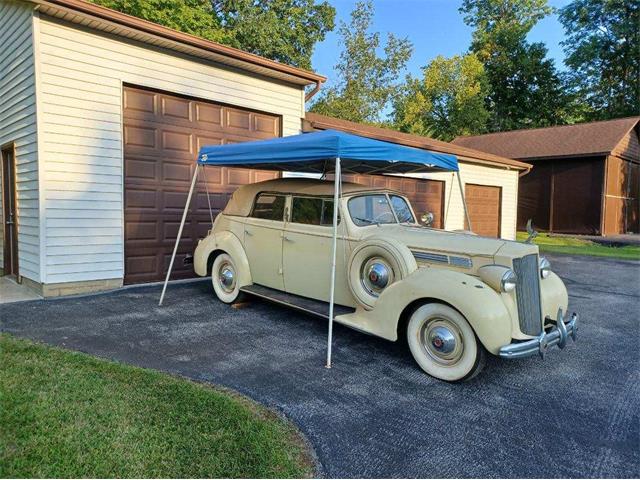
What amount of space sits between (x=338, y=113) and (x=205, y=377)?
828 inches

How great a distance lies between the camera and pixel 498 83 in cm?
3628

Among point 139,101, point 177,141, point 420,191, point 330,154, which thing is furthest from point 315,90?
point 330,154

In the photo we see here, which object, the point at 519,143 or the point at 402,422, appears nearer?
the point at 402,422

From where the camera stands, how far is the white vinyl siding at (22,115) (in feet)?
20.9

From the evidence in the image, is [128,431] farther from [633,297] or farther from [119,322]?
[633,297]

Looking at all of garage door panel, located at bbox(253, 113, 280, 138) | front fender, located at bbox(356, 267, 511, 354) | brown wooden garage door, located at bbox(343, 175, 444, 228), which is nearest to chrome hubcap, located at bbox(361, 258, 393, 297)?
front fender, located at bbox(356, 267, 511, 354)

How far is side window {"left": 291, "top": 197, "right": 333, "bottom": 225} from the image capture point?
5.03 metres

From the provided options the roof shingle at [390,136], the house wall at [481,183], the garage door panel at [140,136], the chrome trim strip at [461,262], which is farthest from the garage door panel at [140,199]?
the house wall at [481,183]

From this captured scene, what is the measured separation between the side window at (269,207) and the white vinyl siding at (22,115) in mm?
3329

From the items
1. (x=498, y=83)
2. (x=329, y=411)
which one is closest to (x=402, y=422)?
(x=329, y=411)

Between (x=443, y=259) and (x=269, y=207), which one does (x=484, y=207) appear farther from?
(x=443, y=259)

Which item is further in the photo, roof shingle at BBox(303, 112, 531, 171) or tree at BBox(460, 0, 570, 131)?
tree at BBox(460, 0, 570, 131)

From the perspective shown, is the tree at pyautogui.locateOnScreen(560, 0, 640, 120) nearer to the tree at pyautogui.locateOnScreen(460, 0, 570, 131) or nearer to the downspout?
the tree at pyautogui.locateOnScreen(460, 0, 570, 131)

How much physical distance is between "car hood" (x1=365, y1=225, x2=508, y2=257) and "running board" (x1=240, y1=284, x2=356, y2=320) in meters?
0.88
